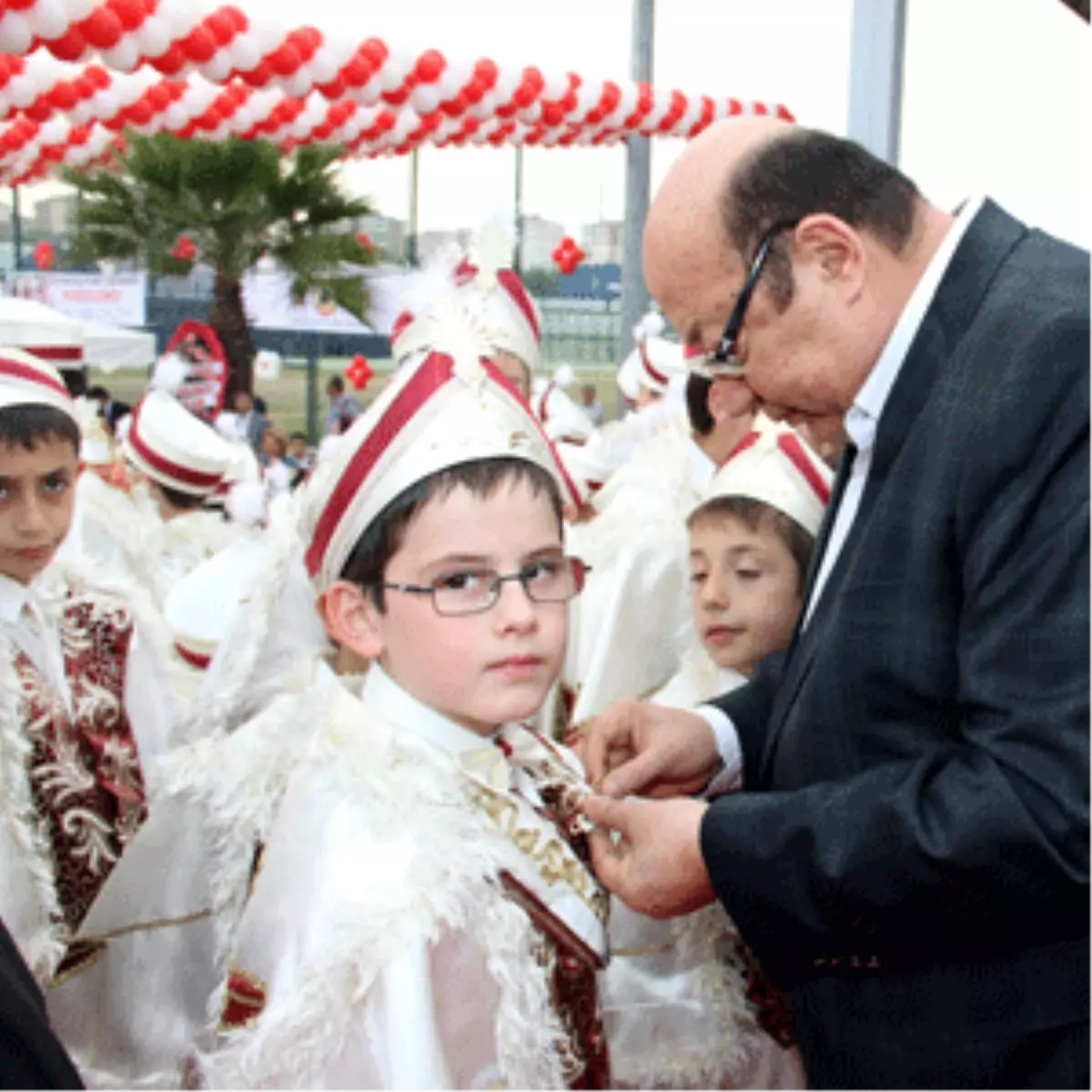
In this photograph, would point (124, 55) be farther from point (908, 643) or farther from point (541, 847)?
point (908, 643)

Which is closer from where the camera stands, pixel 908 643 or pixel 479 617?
pixel 908 643

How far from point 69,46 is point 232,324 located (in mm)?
12535

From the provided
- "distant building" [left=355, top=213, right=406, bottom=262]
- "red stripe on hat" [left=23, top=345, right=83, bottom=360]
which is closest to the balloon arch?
"red stripe on hat" [left=23, top=345, right=83, bottom=360]

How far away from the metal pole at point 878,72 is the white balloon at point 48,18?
10.5 feet

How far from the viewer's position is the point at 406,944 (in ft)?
5.14

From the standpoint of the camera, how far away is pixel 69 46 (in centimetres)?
398

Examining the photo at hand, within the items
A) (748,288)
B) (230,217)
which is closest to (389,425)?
(748,288)

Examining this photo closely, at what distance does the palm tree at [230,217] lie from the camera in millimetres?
15188

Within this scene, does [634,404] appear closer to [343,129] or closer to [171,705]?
[343,129]

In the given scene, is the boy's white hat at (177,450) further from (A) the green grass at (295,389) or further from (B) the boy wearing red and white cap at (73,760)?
(A) the green grass at (295,389)

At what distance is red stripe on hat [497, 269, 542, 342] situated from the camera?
13.1ft

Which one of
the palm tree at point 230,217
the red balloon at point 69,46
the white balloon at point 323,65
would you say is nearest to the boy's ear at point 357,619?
the red balloon at point 69,46

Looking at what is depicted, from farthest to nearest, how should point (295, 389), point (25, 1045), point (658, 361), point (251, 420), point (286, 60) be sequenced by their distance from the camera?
point (295, 389) < point (251, 420) < point (658, 361) < point (286, 60) < point (25, 1045)

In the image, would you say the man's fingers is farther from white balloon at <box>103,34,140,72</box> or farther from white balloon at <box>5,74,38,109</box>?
white balloon at <box>5,74,38,109</box>
